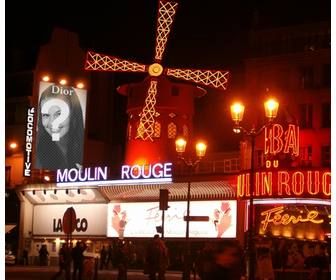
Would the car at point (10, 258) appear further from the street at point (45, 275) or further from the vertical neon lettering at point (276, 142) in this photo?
the vertical neon lettering at point (276, 142)

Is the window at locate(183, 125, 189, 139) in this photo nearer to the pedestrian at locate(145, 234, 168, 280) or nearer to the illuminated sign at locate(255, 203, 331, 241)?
the illuminated sign at locate(255, 203, 331, 241)

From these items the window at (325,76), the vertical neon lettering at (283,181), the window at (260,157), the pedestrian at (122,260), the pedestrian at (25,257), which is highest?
the window at (325,76)

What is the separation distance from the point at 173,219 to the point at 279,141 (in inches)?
259

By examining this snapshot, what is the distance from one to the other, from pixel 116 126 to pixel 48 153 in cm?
739

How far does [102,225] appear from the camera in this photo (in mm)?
32844

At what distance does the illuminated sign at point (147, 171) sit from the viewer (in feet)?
96.5

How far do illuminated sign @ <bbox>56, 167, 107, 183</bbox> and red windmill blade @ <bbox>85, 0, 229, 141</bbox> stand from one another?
226 cm

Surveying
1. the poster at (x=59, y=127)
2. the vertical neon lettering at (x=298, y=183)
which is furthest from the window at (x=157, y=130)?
the vertical neon lettering at (x=298, y=183)

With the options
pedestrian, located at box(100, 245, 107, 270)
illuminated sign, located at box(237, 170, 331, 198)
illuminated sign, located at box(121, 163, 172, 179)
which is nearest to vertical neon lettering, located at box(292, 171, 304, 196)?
illuminated sign, located at box(237, 170, 331, 198)

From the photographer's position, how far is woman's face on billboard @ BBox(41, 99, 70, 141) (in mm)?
Answer: 36375

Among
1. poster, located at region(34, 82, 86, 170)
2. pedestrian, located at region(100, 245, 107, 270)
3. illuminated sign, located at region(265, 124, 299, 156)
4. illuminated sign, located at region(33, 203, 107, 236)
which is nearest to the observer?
illuminated sign, located at region(265, 124, 299, 156)

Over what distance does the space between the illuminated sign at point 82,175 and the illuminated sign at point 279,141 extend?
8.30m
